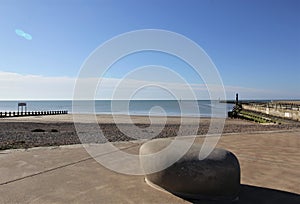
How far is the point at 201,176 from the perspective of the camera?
16.1ft

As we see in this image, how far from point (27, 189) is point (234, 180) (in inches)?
155

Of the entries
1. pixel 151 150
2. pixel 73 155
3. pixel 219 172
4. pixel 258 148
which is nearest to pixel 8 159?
pixel 73 155

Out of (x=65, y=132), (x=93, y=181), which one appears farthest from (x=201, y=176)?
(x=65, y=132)

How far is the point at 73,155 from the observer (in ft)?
28.0

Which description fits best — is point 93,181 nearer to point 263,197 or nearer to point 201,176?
point 201,176

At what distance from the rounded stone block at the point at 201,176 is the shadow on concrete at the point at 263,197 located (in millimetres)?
147

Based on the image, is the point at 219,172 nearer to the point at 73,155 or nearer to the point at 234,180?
the point at 234,180

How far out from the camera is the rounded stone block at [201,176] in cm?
489

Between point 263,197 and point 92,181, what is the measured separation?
3.42m

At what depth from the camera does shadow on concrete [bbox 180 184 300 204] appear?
4773 millimetres

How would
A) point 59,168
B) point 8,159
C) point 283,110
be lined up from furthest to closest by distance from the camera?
A: 1. point 283,110
2. point 8,159
3. point 59,168

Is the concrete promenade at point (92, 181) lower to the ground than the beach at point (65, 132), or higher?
higher

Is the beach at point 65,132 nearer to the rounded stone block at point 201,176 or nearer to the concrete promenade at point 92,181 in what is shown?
the concrete promenade at point 92,181

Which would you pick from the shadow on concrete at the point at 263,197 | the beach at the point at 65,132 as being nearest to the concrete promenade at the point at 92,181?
the shadow on concrete at the point at 263,197
